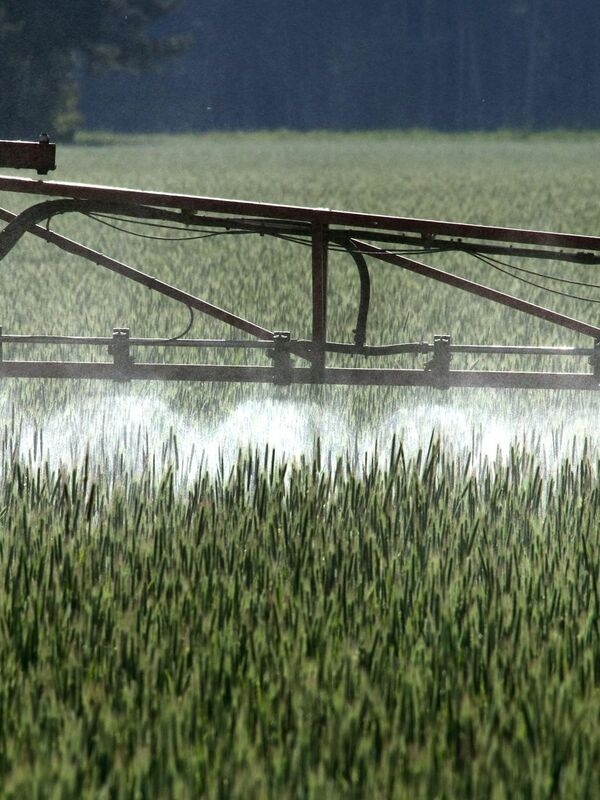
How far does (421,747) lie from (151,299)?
705cm

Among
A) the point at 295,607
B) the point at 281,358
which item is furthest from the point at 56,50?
the point at 295,607

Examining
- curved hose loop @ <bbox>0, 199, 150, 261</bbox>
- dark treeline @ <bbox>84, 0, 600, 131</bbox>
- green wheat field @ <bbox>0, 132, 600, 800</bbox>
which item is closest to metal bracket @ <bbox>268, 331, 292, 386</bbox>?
green wheat field @ <bbox>0, 132, 600, 800</bbox>

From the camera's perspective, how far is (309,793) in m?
2.13

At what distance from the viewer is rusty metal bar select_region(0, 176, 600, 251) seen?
5.03 meters

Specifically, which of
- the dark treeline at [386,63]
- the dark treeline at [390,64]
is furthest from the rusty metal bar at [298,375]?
the dark treeline at [390,64]

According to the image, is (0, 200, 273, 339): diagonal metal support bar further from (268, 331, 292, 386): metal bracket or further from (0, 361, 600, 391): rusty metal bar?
(0, 361, 600, 391): rusty metal bar

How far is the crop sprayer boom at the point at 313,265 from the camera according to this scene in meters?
5.07

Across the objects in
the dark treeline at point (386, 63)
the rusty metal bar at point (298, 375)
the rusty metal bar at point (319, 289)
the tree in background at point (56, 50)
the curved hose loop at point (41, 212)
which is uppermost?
the dark treeline at point (386, 63)

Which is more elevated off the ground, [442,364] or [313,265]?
[313,265]

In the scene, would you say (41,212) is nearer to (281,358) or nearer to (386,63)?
(281,358)

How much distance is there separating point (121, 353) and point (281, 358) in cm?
64

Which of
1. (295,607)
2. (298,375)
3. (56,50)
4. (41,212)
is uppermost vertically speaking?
(56,50)

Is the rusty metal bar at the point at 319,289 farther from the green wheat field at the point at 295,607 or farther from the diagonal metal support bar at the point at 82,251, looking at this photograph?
the green wheat field at the point at 295,607

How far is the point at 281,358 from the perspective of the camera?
536cm
